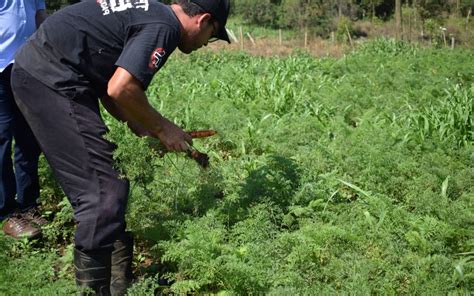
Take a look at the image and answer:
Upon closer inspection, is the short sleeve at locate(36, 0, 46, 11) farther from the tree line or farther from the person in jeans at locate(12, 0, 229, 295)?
the tree line

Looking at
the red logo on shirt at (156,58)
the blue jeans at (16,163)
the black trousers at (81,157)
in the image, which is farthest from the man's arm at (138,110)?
the blue jeans at (16,163)

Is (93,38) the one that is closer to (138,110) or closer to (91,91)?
(91,91)

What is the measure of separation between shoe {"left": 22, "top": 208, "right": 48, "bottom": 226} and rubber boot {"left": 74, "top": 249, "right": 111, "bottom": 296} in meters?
1.18

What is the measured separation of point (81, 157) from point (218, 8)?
1.09 meters

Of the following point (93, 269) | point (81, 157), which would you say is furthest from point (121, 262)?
point (81, 157)

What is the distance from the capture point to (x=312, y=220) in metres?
3.39

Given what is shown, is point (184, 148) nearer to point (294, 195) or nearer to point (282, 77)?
point (294, 195)

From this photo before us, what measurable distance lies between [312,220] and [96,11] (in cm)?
190

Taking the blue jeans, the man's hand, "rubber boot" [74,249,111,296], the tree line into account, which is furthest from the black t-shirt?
the tree line

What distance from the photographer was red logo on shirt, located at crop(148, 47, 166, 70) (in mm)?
2508

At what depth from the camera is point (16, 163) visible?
378 centimetres


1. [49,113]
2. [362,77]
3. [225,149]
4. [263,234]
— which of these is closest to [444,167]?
[263,234]

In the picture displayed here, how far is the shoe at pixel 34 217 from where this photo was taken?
3730 millimetres

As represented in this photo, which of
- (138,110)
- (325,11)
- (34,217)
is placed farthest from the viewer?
Result: (325,11)
